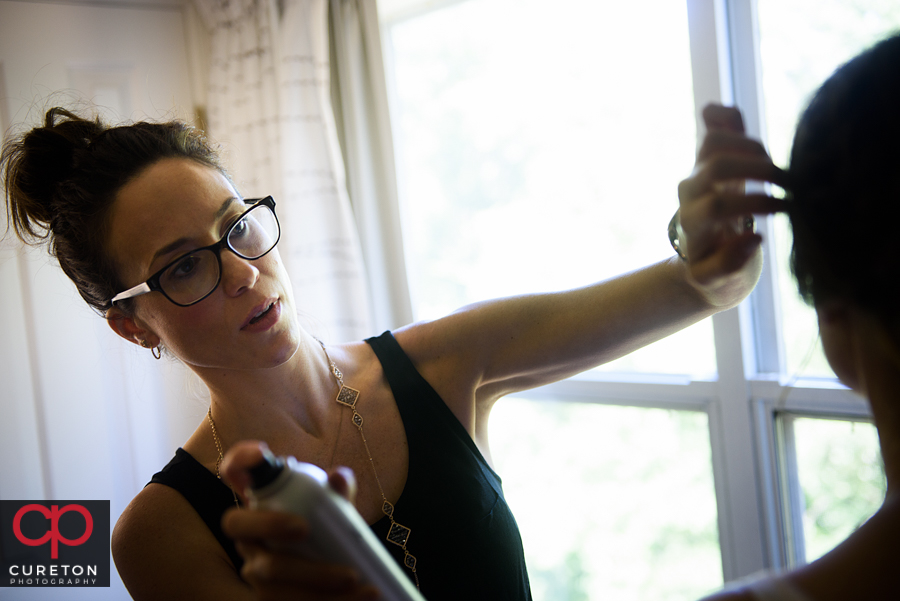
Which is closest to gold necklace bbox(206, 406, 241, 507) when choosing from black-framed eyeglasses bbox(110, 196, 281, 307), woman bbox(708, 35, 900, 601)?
black-framed eyeglasses bbox(110, 196, 281, 307)

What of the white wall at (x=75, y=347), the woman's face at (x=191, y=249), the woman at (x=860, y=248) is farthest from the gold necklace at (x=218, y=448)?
the white wall at (x=75, y=347)

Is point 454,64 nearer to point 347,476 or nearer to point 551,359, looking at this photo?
point 551,359

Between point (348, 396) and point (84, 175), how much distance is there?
57cm

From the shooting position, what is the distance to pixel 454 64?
7.41 ft

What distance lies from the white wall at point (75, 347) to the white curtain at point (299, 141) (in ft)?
0.86

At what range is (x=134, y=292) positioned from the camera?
1018 millimetres

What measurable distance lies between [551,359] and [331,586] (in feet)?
2.17

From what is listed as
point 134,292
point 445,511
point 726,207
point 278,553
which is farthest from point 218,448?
point 726,207

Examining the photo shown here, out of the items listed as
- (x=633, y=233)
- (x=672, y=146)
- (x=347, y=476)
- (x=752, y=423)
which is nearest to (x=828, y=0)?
(x=672, y=146)

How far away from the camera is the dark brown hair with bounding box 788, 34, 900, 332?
516 millimetres

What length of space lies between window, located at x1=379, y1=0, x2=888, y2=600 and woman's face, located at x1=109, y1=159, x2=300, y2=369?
3.28 feet

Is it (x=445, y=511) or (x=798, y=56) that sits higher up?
(x=798, y=56)

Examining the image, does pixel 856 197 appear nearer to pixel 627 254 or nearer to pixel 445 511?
pixel 445 511

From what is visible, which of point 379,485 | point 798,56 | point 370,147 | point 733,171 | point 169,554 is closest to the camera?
point 733,171
